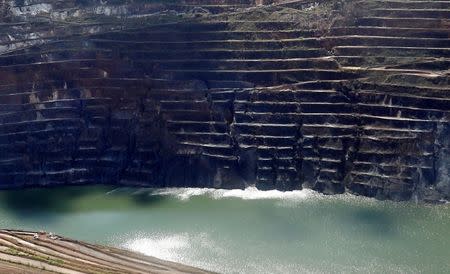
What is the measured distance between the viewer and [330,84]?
46.0 metres

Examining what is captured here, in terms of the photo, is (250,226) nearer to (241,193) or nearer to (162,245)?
(241,193)

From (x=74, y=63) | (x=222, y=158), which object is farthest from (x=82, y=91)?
(x=222, y=158)

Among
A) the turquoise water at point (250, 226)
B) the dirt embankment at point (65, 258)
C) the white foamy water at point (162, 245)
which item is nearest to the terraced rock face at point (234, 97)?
the turquoise water at point (250, 226)

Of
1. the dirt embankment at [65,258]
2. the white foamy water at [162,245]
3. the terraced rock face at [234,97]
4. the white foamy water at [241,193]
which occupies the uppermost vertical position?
the terraced rock face at [234,97]

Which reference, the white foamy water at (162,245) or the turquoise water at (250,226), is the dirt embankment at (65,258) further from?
the turquoise water at (250,226)

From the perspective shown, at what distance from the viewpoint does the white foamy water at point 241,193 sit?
143 ft

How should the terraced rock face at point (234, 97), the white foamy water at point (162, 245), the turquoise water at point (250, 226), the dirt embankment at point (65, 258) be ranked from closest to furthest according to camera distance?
the dirt embankment at point (65, 258)
the turquoise water at point (250, 226)
the white foamy water at point (162, 245)
the terraced rock face at point (234, 97)

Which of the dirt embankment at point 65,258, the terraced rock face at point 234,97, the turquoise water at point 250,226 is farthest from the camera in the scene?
the terraced rock face at point 234,97

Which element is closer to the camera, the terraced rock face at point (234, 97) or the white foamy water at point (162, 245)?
the white foamy water at point (162, 245)

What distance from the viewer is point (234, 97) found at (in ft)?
156

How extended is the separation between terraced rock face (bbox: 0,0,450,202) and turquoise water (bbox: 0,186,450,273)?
160cm

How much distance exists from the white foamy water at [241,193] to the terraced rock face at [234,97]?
0.56 m

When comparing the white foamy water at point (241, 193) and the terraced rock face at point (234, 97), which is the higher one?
the terraced rock face at point (234, 97)

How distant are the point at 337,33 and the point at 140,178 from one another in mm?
17953
